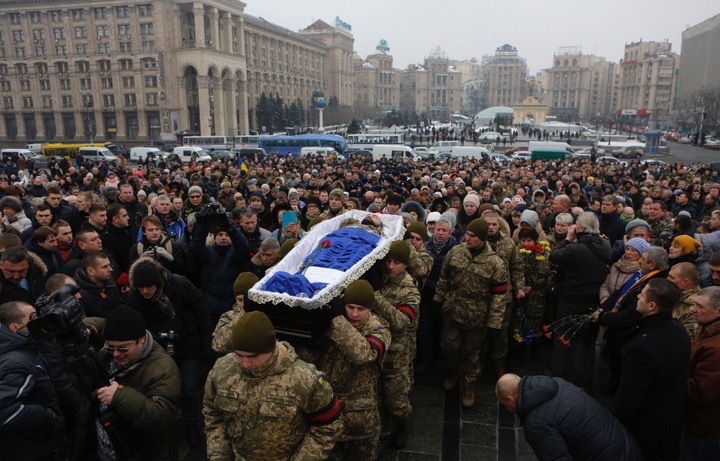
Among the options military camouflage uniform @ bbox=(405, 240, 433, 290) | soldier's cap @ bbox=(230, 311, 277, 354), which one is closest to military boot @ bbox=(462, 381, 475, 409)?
military camouflage uniform @ bbox=(405, 240, 433, 290)

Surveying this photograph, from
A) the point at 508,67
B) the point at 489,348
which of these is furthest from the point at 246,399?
the point at 508,67

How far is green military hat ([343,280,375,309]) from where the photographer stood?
337cm

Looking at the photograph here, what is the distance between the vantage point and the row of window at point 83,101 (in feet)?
204

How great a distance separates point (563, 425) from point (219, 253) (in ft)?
12.1

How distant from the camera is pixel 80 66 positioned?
206 ft

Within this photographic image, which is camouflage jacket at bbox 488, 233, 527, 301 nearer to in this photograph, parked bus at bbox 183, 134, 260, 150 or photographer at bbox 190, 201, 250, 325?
photographer at bbox 190, 201, 250, 325

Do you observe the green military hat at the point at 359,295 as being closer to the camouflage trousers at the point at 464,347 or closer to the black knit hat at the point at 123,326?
the black knit hat at the point at 123,326

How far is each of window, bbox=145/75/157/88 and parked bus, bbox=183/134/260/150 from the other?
57.4 ft

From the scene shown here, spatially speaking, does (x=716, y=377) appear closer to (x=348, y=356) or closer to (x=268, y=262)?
(x=348, y=356)

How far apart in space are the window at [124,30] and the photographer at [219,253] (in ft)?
220

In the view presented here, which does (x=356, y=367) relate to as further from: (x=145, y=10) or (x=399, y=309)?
(x=145, y=10)

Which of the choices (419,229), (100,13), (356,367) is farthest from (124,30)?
(356,367)

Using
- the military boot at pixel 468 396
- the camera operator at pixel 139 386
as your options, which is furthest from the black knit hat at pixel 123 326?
the military boot at pixel 468 396

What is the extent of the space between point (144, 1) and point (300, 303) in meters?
68.2
